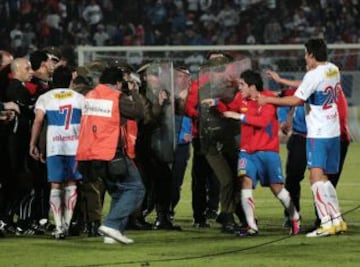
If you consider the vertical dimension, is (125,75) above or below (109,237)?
above

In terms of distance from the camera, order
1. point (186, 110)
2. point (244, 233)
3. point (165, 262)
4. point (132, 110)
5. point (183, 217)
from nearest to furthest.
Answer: point (165, 262)
point (132, 110)
point (244, 233)
point (186, 110)
point (183, 217)

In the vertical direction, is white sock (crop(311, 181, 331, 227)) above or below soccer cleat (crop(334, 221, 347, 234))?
above

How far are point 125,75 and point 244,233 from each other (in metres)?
2.27

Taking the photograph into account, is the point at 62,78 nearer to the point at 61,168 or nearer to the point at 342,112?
the point at 61,168

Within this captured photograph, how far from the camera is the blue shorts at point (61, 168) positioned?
14.4m

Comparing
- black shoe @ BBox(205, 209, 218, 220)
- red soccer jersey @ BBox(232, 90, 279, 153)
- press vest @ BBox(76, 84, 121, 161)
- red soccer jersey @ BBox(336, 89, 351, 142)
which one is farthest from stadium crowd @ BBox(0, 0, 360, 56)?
press vest @ BBox(76, 84, 121, 161)

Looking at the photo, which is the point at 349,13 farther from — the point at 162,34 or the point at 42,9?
the point at 42,9

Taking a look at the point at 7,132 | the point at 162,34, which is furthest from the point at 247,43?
the point at 7,132

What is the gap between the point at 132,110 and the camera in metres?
13.4

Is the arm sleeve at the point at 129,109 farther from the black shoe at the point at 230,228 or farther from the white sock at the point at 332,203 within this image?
the white sock at the point at 332,203

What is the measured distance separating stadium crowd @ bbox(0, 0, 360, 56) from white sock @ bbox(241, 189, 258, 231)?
2331 centimetres

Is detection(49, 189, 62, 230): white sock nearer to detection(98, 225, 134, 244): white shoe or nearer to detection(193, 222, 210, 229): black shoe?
detection(98, 225, 134, 244): white shoe

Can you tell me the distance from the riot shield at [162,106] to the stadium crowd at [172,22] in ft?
72.6

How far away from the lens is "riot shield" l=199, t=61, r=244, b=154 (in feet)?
49.7
